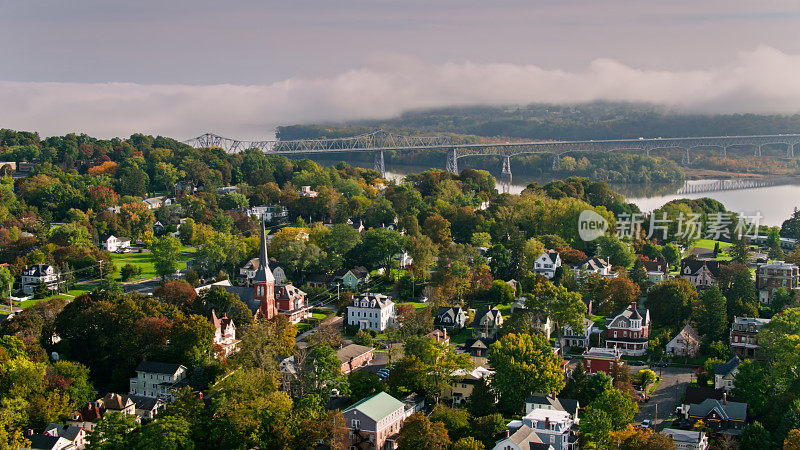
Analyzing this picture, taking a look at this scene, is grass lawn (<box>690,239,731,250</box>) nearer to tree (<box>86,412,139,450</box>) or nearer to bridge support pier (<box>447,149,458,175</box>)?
tree (<box>86,412,139,450</box>)

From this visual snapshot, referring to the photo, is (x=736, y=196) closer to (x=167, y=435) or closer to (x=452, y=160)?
(x=452, y=160)

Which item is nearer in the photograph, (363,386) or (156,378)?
(363,386)

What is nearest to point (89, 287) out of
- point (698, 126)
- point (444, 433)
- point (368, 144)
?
point (444, 433)

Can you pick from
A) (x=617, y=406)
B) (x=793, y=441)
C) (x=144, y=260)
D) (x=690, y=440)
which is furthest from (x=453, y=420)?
(x=144, y=260)

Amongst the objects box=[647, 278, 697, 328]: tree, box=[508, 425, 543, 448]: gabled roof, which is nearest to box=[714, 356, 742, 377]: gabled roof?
box=[647, 278, 697, 328]: tree

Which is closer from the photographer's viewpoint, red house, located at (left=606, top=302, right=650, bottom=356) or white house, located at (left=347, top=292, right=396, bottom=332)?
red house, located at (left=606, top=302, right=650, bottom=356)

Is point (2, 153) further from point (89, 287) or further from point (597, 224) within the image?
point (597, 224)
